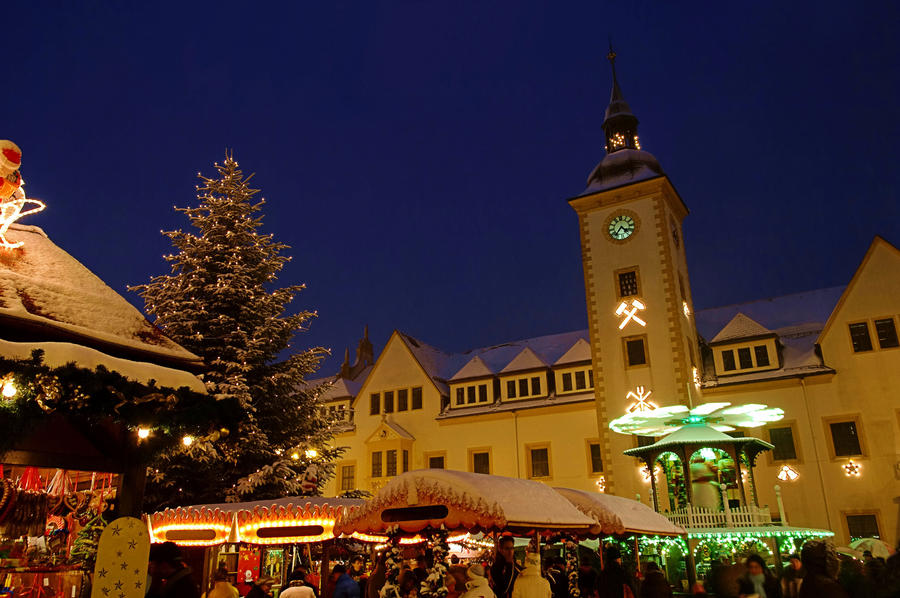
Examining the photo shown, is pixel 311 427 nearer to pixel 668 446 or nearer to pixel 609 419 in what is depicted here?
pixel 668 446

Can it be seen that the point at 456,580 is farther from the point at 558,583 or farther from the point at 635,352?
the point at 635,352

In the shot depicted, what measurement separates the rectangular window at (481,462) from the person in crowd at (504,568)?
25.0 m

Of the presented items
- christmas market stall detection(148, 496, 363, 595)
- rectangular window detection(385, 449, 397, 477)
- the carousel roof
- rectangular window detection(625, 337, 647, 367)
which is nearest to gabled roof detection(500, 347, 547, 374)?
rectangular window detection(625, 337, 647, 367)

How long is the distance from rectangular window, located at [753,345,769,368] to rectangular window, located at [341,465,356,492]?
2248cm

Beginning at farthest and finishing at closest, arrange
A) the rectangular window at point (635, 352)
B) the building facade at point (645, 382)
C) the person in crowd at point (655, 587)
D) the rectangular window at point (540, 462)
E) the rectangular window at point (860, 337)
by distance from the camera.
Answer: the rectangular window at point (540, 462) < the rectangular window at point (635, 352) < the rectangular window at point (860, 337) < the building facade at point (645, 382) < the person in crowd at point (655, 587)

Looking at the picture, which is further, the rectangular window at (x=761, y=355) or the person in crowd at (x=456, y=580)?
the rectangular window at (x=761, y=355)

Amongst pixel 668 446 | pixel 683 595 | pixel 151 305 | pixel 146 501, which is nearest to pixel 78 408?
pixel 146 501

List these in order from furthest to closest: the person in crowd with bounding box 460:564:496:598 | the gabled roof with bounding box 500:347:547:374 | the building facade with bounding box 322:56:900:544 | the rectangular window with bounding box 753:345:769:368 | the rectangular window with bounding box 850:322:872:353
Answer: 1. the gabled roof with bounding box 500:347:547:374
2. the rectangular window with bounding box 753:345:769:368
3. the rectangular window with bounding box 850:322:872:353
4. the building facade with bounding box 322:56:900:544
5. the person in crowd with bounding box 460:564:496:598


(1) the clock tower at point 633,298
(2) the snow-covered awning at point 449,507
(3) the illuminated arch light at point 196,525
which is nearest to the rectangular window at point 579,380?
(1) the clock tower at point 633,298

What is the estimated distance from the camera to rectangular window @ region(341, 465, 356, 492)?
3859cm

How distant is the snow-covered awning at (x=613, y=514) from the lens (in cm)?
1341

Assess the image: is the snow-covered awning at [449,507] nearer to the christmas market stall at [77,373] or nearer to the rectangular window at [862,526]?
the christmas market stall at [77,373]

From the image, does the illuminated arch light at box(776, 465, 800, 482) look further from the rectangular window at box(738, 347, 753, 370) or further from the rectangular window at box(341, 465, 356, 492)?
the rectangular window at box(341, 465, 356, 492)

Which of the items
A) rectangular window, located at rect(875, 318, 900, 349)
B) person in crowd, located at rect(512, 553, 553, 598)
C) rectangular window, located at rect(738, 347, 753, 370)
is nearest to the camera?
person in crowd, located at rect(512, 553, 553, 598)
